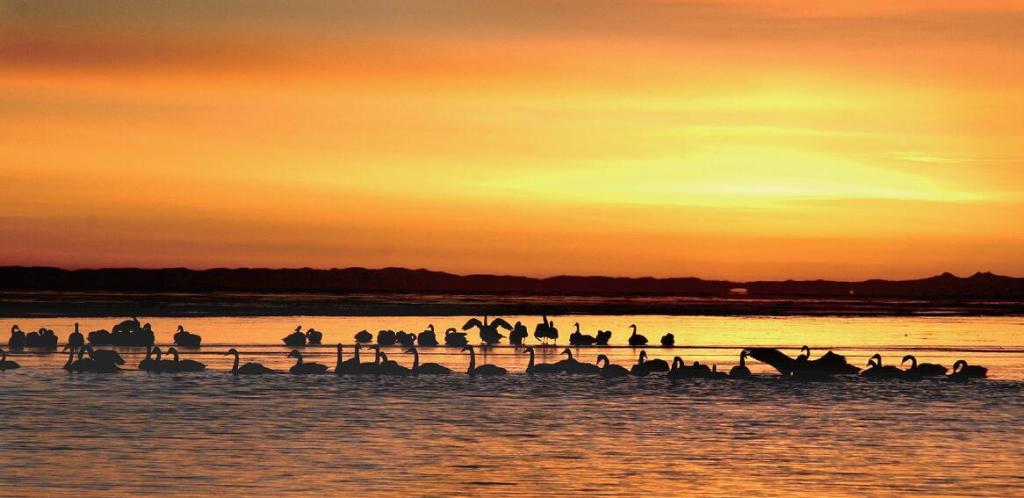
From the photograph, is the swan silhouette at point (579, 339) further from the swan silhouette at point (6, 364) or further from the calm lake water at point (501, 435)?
the swan silhouette at point (6, 364)

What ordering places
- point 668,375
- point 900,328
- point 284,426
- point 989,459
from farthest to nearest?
point 900,328 < point 668,375 < point 284,426 < point 989,459

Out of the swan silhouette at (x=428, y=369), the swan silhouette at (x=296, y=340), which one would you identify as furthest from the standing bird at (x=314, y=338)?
the swan silhouette at (x=428, y=369)

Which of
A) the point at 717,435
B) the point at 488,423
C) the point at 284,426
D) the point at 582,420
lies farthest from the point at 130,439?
the point at 717,435

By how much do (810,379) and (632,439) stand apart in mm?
12946

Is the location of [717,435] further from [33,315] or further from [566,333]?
[33,315]

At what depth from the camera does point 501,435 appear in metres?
22.5

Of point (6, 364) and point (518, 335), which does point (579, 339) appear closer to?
point (518, 335)

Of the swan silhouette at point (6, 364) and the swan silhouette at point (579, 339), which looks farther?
the swan silhouette at point (579, 339)

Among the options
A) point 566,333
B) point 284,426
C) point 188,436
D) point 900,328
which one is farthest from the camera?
point 900,328

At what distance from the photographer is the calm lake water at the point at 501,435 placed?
59.3 ft

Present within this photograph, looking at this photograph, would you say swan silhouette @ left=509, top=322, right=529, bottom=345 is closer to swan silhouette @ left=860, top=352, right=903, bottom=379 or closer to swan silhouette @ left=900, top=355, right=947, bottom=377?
swan silhouette @ left=860, top=352, right=903, bottom=379

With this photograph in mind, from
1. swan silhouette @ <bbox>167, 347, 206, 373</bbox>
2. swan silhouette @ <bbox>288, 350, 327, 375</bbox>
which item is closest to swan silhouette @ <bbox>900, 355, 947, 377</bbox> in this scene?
swan silhouette @ <bbox>288, 350, 327, 375</bbox>

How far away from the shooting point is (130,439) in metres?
21.6

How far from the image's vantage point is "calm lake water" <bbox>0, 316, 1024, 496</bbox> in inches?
711
